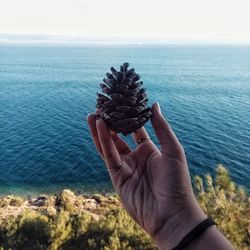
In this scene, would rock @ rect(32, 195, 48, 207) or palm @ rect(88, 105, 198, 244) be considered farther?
rock @ rect(32, 195, 48, 207)

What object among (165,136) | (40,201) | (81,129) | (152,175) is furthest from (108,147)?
(81,129)

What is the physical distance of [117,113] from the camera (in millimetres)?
5566

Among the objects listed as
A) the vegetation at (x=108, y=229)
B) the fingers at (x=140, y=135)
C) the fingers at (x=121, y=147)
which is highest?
the fingers at (x=140, y=135)

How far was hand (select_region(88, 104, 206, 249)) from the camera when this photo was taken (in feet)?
15.7

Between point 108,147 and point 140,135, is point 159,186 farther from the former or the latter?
point 140,135

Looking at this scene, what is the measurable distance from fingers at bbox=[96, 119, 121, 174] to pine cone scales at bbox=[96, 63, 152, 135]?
165 mm

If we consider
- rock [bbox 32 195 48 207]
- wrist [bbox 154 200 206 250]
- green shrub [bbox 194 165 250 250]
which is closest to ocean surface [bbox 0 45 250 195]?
rock [bbox 32 195 48 207]

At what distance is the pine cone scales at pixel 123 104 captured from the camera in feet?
18.4

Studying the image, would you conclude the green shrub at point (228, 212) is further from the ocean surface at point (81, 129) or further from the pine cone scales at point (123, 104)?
the ocean surface at point (81, 129)

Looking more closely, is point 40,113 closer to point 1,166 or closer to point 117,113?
point 1,166

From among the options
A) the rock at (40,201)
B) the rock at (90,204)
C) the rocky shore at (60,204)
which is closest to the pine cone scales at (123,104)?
the rocky shore at (60,204)

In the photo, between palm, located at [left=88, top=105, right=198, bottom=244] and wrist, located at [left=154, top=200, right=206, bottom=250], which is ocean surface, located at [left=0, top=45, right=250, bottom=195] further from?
wrist, located at [left=154, top=200, right=206, bottom=250]

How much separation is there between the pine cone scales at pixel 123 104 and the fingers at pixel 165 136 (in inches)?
14.6

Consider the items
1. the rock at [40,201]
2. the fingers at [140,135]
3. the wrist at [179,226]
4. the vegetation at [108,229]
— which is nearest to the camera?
the wrist at [179,226]
